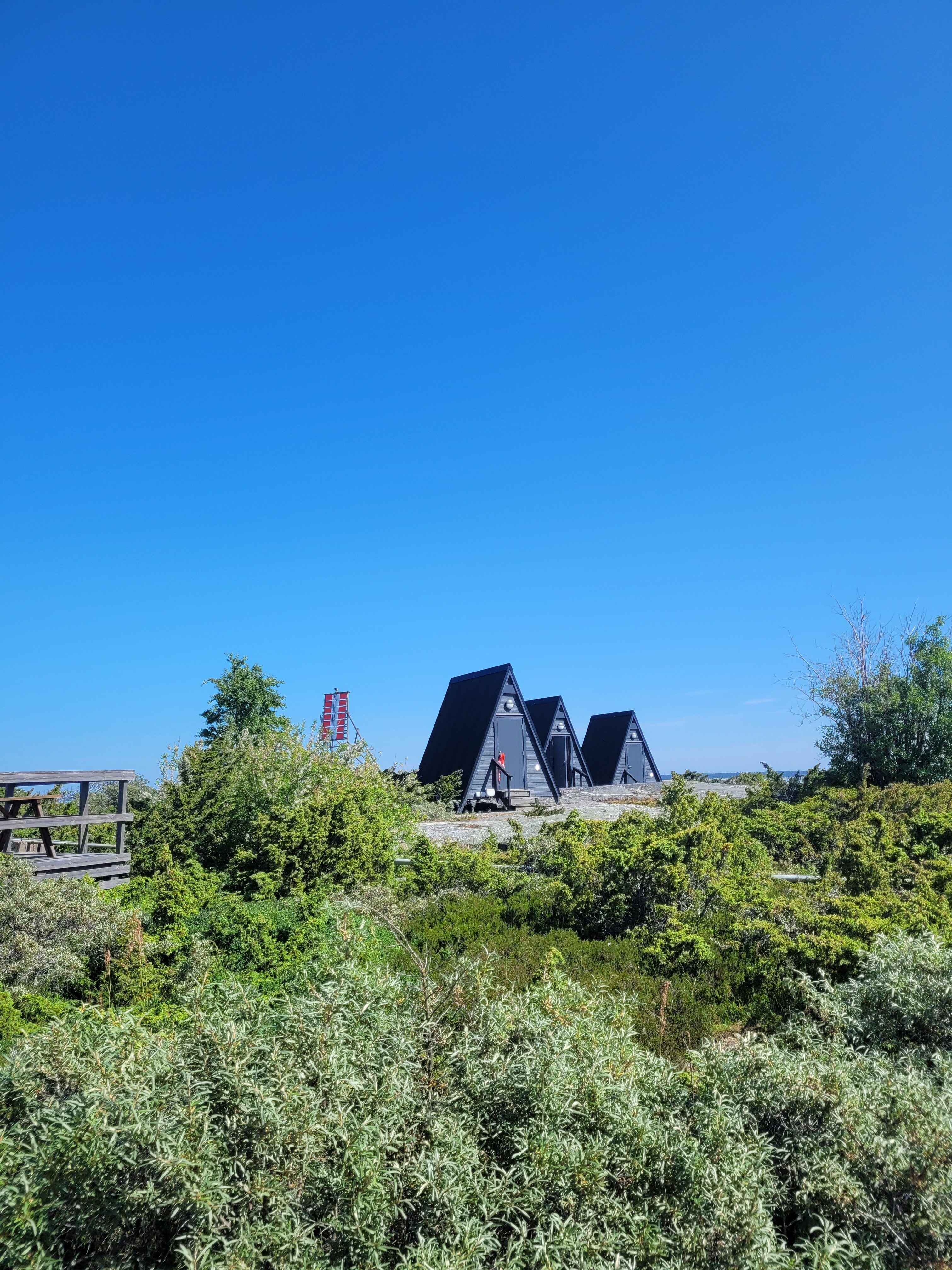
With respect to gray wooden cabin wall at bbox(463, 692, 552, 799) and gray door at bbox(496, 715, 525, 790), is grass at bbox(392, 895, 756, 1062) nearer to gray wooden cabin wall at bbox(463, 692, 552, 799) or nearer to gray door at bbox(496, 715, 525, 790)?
gray wooden cabin wall at bbox(463, 692, 552, 799)

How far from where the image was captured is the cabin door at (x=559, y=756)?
3362 centimetres

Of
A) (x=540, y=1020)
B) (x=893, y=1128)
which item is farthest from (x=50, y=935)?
(x=893, y=1128)

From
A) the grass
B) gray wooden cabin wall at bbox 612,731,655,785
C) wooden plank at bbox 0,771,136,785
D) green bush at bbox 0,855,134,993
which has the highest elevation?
gray wooden cabin wall at bbox 612,731,655,785

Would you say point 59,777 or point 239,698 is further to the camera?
point 239,698

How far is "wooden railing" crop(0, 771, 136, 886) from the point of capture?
10477 millimetres

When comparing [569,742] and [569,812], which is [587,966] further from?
[569,742]

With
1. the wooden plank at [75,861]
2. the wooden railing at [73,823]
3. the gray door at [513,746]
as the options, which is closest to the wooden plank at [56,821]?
the wooden railing at [73,823]

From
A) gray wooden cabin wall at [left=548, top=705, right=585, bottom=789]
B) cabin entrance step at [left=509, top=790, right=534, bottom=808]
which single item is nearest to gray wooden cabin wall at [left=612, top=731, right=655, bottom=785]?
gray wooden cabin wall at [left=548, top=705, right=585, bottom=789]

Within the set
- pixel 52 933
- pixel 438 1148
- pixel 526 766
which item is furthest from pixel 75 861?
pixel 526 766

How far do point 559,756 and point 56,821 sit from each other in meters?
25.1

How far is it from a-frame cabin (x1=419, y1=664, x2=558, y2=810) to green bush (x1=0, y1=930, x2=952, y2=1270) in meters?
23.5

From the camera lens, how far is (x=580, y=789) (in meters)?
29.6

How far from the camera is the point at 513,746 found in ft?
92.4

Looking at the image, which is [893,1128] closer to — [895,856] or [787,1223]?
[787,1223]
